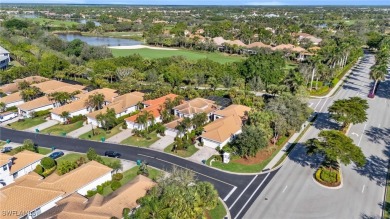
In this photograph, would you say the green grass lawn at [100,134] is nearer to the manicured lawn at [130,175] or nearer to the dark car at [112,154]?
the dark car at [112,154]

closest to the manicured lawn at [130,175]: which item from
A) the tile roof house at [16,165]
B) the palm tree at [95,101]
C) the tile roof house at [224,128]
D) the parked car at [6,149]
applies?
the tile roof house at [224,128]

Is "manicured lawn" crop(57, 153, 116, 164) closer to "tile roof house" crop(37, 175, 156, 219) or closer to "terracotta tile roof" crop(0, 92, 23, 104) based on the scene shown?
"tile roof house" crop(37, 175, 156, 219)

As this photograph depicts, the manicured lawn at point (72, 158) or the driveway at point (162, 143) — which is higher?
the driveway at point (162, 143)

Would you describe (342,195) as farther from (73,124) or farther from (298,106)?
(73,124)

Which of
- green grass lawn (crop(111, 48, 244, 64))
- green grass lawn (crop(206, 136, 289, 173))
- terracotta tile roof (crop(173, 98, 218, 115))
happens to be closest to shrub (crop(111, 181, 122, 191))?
green grass lawn (crop(206, 136, 289, 173))

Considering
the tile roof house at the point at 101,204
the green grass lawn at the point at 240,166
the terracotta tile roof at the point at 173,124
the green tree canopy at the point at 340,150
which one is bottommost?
the green grass lawn at the point at 240,166

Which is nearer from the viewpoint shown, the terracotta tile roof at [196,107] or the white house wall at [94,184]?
the white house wall at [94,184]

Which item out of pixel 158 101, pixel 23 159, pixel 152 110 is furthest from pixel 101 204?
pixel 158 101
